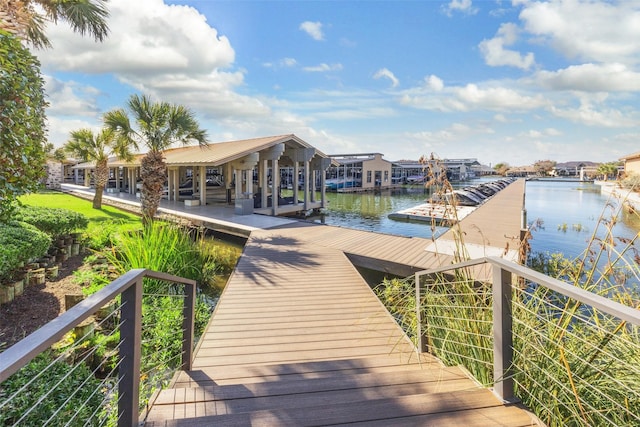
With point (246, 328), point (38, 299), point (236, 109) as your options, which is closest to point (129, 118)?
point (38, 299)

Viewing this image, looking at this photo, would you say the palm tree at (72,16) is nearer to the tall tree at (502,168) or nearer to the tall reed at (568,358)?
the tall reed at (568,358)

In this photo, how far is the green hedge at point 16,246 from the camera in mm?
4836

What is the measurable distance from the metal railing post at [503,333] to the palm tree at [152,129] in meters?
11.0

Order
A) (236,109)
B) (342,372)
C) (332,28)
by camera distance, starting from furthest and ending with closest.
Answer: (236,109) → (332,28) → (342,372)

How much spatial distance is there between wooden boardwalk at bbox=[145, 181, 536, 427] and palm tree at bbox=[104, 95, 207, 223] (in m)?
5.51

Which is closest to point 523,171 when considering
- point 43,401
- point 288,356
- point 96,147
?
point 96,147

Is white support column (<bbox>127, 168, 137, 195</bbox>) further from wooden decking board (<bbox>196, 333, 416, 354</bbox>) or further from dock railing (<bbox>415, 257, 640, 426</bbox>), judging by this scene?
dock railing (<bbox>415, 257, 640, 426</bbox>)

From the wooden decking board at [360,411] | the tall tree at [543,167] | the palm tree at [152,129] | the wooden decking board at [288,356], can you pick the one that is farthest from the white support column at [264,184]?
the tall tree at [543,167]

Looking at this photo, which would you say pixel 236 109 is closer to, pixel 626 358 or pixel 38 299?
pixel 38 299

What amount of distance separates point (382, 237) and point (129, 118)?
8919mm

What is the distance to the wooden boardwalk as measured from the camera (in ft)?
6.20

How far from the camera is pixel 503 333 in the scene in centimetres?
198

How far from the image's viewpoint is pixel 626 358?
75.2 inches

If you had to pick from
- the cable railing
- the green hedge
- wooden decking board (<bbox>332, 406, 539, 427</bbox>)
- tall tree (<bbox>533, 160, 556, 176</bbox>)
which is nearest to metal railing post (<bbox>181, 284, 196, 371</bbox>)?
the cable railing
